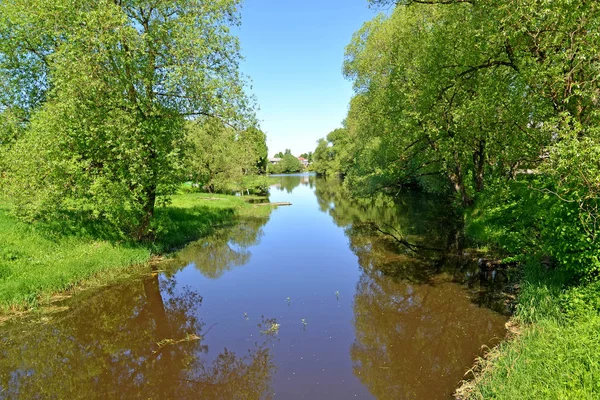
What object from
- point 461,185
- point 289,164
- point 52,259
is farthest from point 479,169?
point 289,164

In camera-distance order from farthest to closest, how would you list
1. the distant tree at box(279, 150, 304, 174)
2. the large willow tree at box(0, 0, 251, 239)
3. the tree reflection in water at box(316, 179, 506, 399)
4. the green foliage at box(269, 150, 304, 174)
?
the distant tree at box(279, 150, 304, 174) < the green foliage at box(269, 150, 304, 174) < the large willow tree at box(0, 0, 251, 239) < the tree reflection in water at box(316, 179, 506, 399)

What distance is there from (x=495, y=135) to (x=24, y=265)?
19192mm

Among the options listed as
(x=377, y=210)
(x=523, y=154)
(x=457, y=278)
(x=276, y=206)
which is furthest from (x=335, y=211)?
(x=523, y=154)

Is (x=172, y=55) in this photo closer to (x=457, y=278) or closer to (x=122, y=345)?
(x=122, y=345)

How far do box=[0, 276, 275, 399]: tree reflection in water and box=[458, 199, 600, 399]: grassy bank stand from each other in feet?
17.2

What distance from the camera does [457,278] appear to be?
47.3ft

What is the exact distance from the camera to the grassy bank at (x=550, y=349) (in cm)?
591

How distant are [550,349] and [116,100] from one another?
1796 cm

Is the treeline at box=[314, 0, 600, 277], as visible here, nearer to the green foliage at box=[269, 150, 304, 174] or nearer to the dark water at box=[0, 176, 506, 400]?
the dark water at box=[0, 176, 506, 400]

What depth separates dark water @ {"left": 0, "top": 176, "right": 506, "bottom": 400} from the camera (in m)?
8.30

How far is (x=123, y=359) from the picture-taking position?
9.51 metres

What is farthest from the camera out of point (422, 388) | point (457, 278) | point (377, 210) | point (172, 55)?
point (377, 210)

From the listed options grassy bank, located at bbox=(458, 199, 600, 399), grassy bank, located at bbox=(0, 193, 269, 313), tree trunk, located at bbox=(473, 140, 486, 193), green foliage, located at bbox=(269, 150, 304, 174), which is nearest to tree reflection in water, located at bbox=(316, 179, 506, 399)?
grassy bank, located at bbox=(458, 199, 600, 399)

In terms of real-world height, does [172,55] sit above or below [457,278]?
above
